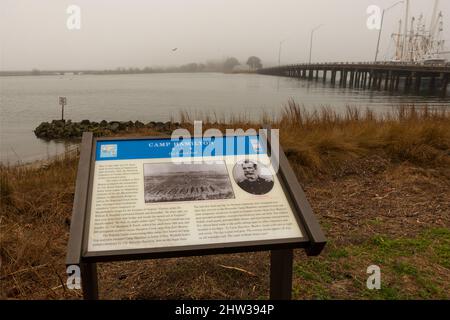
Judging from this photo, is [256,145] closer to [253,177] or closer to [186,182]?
[253,177]

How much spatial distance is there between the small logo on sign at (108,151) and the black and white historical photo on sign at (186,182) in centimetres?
23

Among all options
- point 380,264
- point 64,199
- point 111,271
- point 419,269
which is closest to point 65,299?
point 111,271

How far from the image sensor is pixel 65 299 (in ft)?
9.68

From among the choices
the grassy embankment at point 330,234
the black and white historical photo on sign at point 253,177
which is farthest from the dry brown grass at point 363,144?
the black and white historical photo on sign at point 253,177

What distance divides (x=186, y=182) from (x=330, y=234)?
2155 mm

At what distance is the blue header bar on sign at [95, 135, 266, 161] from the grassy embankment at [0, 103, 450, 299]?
3.66 feet

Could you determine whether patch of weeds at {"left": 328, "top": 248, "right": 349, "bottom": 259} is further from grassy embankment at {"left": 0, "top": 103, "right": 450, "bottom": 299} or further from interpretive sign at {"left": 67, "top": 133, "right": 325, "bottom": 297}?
interpretive sign at {"left": 67, "top": 133, "right": 325, "bottom": 297}

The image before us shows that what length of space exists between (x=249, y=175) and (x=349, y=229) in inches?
83.1

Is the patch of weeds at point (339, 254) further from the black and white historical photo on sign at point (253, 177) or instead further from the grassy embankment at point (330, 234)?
the black and white historical photo on sign at point (253, 177)

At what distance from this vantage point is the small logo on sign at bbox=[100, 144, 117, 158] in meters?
2.56

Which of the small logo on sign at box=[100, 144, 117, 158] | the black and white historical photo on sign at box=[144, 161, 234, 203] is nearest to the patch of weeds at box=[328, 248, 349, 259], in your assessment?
Result: the black and white historical photo on sign at box=[144, 161, 234, 203]

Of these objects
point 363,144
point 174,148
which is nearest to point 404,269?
point 174,148

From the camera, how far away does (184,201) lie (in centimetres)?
234

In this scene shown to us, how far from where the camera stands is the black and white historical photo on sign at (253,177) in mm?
2480
